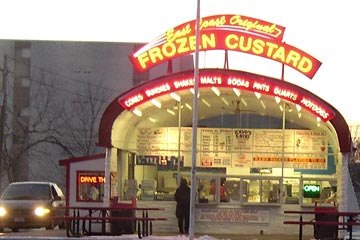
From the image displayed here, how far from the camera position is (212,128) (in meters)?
24.2

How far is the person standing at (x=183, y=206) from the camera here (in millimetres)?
22000

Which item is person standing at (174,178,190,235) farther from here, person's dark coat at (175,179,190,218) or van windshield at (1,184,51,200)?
van windshield at (1,184,51,200)

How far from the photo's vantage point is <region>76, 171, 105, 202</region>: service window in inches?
1091

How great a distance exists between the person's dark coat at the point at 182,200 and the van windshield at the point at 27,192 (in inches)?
210

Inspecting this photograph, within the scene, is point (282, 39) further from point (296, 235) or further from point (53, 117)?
point (53, 117)

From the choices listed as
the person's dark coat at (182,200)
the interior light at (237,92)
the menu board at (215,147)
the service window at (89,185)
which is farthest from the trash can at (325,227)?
the service window at (89,185)

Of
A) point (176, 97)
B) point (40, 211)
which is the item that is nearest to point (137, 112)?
point (176, 97)

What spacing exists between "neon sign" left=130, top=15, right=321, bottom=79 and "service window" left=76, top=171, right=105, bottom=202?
8485mm

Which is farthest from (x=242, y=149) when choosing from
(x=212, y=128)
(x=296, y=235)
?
(x=296, y=235)

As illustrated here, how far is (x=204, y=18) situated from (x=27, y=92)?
48.2 metres

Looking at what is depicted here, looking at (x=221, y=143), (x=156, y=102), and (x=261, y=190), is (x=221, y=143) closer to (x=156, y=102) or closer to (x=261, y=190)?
(x=261, y=190)

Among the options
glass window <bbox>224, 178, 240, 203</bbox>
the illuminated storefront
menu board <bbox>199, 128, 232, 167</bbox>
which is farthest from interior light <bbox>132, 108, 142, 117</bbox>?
glass window <bbox>224, 178, 240, 203</bbox>

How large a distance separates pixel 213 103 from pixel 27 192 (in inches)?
287

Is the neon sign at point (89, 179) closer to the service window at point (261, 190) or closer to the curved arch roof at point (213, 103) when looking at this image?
the curved arch roof at point (213, 103)
